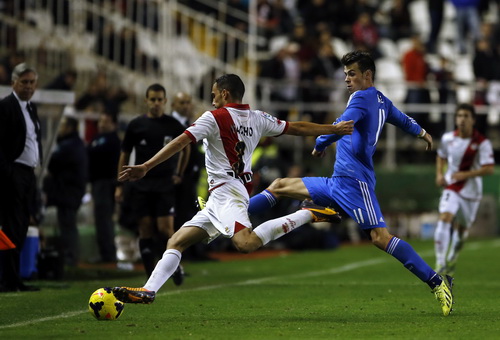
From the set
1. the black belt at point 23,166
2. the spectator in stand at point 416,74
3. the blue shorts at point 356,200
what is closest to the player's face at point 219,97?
the blue shorts at point 356,200

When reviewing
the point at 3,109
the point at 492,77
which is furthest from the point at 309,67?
the point at 3,109

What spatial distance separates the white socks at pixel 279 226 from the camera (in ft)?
30.9

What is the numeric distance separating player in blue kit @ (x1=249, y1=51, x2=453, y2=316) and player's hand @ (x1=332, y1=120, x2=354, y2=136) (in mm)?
234

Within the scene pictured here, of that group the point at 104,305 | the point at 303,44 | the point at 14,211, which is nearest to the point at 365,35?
the point at 303,44

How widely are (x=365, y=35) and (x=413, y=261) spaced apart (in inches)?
729

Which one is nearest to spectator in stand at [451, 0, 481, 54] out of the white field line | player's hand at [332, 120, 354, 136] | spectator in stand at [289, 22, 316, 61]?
spectator in stand at [289, 22, 316, 61]

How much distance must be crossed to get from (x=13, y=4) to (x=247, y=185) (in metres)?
12.7

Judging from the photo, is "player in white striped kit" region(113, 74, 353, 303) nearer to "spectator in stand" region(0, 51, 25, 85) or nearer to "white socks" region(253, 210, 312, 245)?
"white socks" region(253, 210, 312, 245)

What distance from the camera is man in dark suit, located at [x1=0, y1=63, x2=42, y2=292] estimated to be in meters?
11.7

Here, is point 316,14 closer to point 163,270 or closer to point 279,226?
point 279,226

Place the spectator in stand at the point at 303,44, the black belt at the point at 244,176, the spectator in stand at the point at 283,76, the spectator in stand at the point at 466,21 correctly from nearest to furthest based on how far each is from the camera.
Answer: the black belt at the point at 244,176 → the spectator in stand at the point at 283,76 → the spectator in stand at the point at 303,44 → the spectator in stand at the point at 466,21

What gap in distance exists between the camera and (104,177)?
17.5m

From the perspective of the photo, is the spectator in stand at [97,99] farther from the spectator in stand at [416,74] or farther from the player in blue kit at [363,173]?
the player in blue kit at [363,173]

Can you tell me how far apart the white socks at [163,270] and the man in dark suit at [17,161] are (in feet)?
9.96
